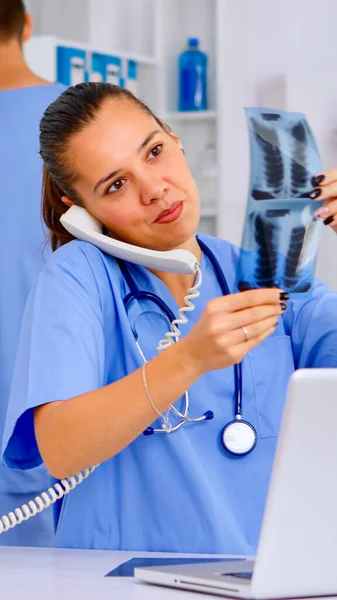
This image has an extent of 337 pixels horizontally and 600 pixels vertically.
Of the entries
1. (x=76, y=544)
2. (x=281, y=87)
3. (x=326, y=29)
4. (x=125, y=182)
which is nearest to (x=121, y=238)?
(x=125, y=182)

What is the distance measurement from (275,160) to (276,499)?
0.69m

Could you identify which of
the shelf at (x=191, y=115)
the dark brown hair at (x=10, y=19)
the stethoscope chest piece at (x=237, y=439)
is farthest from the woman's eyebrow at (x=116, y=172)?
the shelf at (x=191, y=115)

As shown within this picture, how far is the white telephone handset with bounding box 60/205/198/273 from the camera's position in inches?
61.0

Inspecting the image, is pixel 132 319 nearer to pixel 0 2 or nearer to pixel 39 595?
pixel 39 595

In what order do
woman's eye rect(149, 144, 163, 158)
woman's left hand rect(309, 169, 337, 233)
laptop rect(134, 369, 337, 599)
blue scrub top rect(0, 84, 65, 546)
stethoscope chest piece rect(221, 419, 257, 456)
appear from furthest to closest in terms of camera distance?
blue scrub top rect(0, 84, 65, 546) → woman's eye rect(149, 144, 163, 158) → stethoscope chest piece rect(221, 419, 257, 456) → woman's left hand rect(309, 169, 337, 233) → laptop rect(134, 369, 337, 599)

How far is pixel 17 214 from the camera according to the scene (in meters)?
2.30

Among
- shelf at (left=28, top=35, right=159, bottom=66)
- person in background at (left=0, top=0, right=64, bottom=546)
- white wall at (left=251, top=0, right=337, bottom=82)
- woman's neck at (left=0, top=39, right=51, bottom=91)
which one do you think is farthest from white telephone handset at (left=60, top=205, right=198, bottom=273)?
white wall at (left=251, top=0, right=337, bottom=82)

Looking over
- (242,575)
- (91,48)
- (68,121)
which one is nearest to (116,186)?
(68,121)

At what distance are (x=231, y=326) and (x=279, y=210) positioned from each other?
264 millimetres

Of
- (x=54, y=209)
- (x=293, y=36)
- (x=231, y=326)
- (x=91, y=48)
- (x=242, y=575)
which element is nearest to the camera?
(x=242, y=575)

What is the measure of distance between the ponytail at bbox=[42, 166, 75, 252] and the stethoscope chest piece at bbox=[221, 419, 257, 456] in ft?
1.59

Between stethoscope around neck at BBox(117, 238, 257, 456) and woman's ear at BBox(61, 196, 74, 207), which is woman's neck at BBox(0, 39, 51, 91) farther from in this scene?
stethoscope around neck at BBox(117, 238, 257, 456)

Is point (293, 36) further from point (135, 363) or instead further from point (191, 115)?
point (135, 363)

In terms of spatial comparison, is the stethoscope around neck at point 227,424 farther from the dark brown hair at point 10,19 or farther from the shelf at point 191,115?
the shelf at point 191,115
